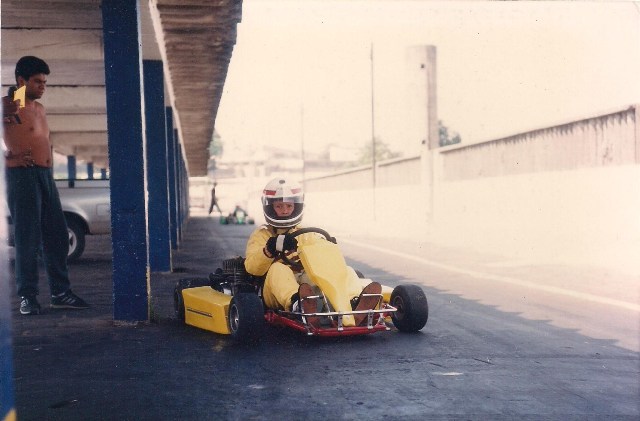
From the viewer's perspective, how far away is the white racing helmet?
6.98 metres

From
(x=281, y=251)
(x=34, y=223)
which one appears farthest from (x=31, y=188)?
(x=281, y=251)

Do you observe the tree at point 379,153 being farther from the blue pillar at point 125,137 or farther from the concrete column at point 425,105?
the blue pillar at point 125,137

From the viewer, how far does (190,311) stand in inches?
293

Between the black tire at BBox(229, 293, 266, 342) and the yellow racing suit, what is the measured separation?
0.25 m

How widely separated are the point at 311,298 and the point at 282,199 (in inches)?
42.6

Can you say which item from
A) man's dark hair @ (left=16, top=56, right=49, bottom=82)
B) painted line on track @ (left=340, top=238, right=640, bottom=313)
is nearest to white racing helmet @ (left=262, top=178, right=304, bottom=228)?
man's dark hair @ (left=16, top=56, right=49, bottom=82)

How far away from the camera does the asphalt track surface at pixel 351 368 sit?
4.51 m

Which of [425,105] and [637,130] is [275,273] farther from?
[425,105]

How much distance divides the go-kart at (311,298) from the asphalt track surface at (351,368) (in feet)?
0.48

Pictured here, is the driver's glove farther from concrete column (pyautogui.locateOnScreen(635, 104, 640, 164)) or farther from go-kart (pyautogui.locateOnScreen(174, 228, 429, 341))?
concrete column (pyautogui.locateOnScreen(635, 104, 640, 164))

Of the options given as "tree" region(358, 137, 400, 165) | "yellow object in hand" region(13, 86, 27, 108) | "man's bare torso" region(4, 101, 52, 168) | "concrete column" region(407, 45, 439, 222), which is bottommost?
"man's bare torso" region(4, 101, 52, 168)

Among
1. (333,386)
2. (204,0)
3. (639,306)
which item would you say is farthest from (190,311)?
(639,306)

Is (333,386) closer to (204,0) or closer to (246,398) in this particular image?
(246,398)

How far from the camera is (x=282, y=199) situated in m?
6.97
